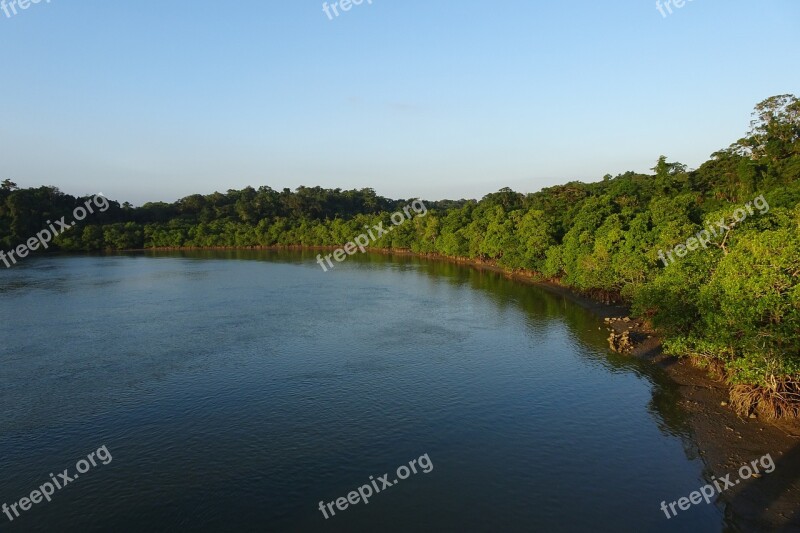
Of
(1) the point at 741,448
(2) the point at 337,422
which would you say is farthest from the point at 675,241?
(2) the point at 337,422

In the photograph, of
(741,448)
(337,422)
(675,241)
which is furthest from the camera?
(675,241)

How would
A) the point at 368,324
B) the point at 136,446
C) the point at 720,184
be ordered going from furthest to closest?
the point at 720,184 → the point at 368,324 → the point at 136,446

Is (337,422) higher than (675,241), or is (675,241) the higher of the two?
(675,241)

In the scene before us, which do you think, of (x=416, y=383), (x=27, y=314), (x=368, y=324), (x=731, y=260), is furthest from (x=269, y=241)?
(x=731, y=260)

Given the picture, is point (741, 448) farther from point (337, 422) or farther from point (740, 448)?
point (337, 422)

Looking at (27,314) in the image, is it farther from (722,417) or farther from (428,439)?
(722,417)

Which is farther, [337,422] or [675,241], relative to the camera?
[675,241]

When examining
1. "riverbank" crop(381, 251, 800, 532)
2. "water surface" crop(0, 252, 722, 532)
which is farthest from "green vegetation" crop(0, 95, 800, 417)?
"water surface" crop(0, 252, 722, 532)
